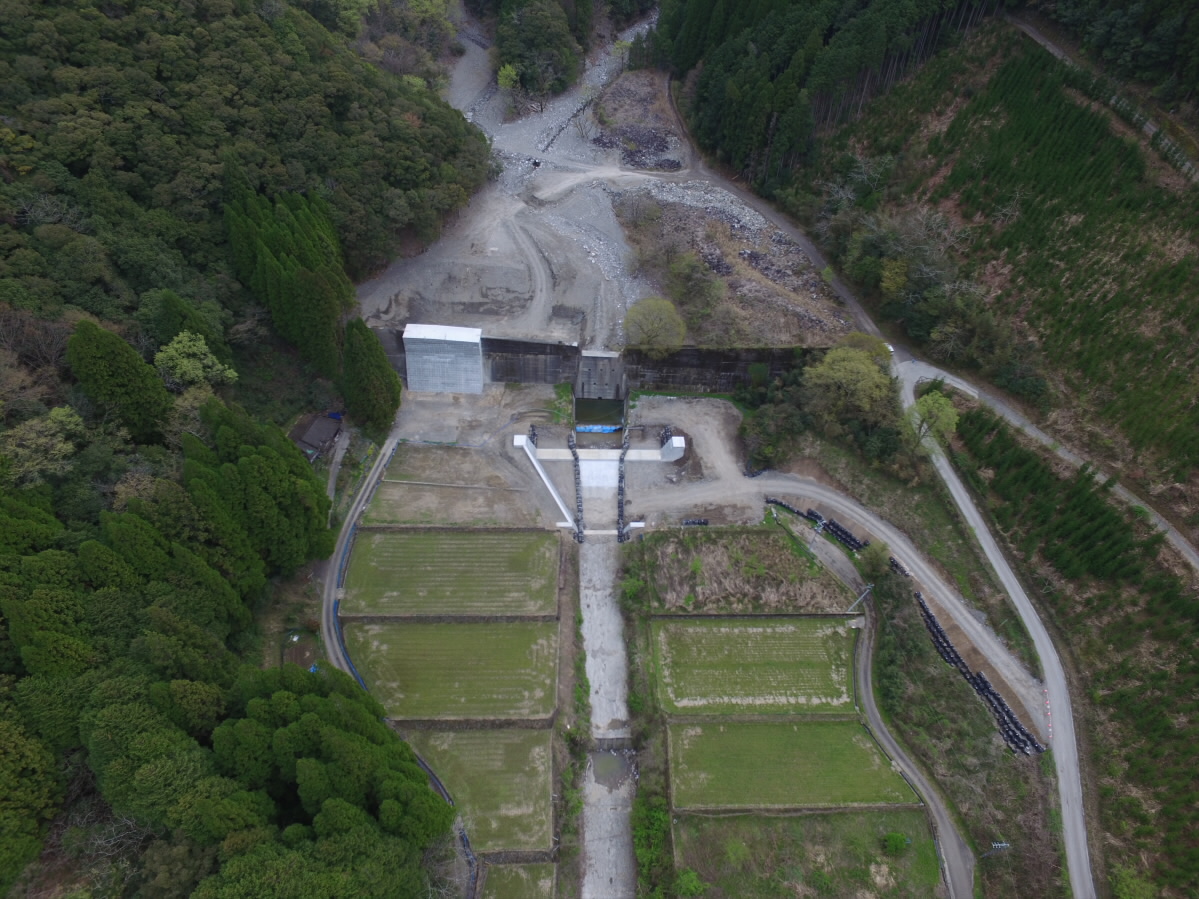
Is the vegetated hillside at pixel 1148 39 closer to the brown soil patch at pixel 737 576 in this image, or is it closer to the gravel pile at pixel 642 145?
the gravel pile at pixel 642 145

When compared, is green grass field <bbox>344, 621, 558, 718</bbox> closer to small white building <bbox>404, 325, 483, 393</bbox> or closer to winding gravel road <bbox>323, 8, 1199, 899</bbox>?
winding gravel road <bbox>323, 8, 1199, 899</bbox>

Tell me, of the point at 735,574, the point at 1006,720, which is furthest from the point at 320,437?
the point at 1006,720

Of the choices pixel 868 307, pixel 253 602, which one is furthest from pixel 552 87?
pixel 253 602

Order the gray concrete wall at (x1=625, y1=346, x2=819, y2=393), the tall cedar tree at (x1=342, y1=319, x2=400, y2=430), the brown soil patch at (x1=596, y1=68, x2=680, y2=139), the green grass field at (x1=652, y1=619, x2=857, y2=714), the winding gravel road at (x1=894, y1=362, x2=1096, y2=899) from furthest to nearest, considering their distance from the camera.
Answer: the brown soil patch at (x1=596, y1=68, x2=680, y2=139)
the gray concrete wall at (x1=625, y1=346, x2=819, y2=393)
the tall cedar tree at (x1=342, y1=319, x2=400, y2=430)
the green grass field at (x1=652, y1=619, x2=857, y2=714)
the winding gravel road at (x1=894, y1=362, x2=1096, y2=899)

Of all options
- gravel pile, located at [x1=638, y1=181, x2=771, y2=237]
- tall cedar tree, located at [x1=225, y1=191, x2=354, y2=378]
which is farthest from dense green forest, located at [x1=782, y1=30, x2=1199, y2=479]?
tall cedar tree, located at [x1=225, y1=191, x2=354, y2=378]

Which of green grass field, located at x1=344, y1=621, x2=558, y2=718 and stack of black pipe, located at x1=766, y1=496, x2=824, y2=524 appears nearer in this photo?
green grass field, located at x1=344, y1=621, x2=558, y2=718

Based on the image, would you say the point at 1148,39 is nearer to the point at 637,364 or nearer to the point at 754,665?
the point at 637,364

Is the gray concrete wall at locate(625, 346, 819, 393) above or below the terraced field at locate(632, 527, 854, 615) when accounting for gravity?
above

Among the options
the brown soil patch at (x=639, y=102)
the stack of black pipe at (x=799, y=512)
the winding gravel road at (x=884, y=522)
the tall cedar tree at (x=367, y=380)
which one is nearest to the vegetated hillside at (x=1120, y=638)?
the winding gravel road at (x=884, y=522)

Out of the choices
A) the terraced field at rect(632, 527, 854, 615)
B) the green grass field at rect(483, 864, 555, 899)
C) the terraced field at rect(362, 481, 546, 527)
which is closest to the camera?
the green grass field at rect(483, 864, 555, 899)
